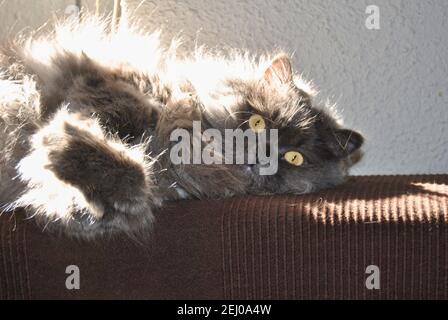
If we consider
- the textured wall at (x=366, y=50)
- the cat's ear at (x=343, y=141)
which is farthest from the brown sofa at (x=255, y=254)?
the textured wall at (x=366, y=50)

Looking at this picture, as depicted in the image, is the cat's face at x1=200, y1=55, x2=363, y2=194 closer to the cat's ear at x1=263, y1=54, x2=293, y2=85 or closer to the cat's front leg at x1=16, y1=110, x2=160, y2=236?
the cat's ear at x1=263, y1=54, x2=293, y2=85

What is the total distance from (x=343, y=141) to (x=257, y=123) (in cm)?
34

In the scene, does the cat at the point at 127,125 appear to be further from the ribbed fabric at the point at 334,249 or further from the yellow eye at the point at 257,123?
the ribbed fabric at the point at 334,249

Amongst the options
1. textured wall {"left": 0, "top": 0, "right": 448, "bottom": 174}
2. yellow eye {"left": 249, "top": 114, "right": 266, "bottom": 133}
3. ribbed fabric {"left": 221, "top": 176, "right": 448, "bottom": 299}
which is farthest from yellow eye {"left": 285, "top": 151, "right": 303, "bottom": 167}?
textured wall {"left": 0, "top": 0, "right": 448, "bottom": 174}

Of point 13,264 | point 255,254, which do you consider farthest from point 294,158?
point 13,264

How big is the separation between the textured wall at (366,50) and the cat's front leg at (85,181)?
119cm

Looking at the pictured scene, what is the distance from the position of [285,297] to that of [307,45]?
4.58 feet

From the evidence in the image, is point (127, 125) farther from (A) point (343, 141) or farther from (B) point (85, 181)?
(A) point (343, 141)

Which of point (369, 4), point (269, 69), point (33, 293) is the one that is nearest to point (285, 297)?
point (33, 293)

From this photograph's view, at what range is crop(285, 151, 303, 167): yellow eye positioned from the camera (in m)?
1.64

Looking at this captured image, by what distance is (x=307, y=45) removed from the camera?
231cm

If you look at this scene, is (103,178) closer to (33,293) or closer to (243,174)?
(33,293)

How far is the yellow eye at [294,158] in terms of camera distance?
1636 millimetres

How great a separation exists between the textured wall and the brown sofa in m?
1.02
